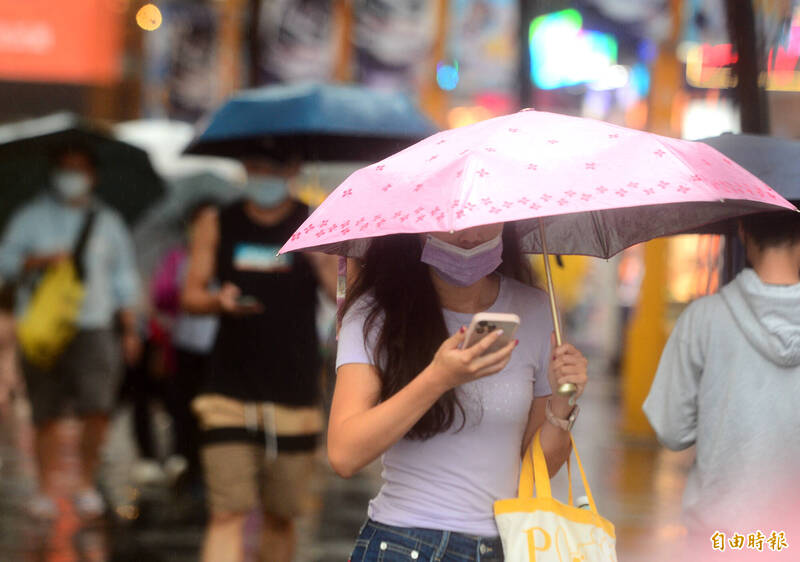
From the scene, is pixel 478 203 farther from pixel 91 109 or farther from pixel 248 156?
pixel 91 109

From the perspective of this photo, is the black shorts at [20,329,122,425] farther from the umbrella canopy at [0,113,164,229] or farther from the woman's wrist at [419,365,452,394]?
the woman's wrist at [419,365,452,394]

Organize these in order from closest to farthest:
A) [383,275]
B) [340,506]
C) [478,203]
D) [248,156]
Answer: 1. [478,203]
2. [383,275]
3. [248,156]
4. [340,506]

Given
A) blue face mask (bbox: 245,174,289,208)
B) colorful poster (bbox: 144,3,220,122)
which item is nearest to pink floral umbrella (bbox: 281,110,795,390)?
blue face mask (bbox: 245,174,289,208)

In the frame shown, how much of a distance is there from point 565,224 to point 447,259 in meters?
0.65

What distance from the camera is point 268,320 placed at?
5.47m

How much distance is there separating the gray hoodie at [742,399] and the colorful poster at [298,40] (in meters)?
12.0

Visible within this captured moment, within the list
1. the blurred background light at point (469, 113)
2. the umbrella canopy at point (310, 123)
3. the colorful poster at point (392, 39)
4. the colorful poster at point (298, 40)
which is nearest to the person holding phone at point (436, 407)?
the umbrella canopy at point (310, 123)

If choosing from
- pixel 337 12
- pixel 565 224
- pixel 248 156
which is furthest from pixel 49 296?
pixel 337 12

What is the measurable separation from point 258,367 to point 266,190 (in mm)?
790

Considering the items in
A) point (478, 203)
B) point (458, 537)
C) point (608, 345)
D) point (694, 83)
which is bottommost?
point (608, 345)

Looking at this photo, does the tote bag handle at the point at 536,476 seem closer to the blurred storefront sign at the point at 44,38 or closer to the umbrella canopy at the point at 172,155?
the umbrella canopy at the point at 172,155

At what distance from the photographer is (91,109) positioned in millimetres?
20703

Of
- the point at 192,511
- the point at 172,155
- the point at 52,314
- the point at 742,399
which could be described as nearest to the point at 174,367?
the point at 192,511

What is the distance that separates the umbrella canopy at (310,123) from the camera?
6.19m
